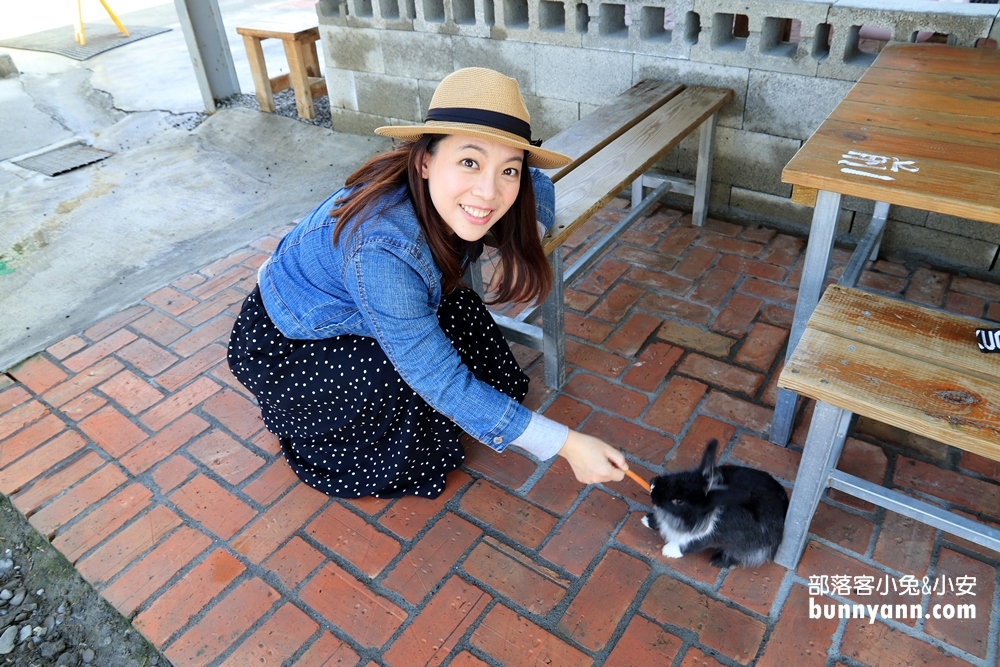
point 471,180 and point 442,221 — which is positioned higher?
point 471,180

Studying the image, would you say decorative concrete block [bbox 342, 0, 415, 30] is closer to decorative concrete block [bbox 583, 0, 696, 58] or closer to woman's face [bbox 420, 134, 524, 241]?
decorative concrete block [bbox 583, 0, 696, 58]

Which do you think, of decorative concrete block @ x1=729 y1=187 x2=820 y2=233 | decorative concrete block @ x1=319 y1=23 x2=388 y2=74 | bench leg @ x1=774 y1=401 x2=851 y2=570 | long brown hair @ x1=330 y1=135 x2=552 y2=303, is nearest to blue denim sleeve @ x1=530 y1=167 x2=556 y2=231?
long brown hair @ x1=330 y1=135 x2=552 y2=303

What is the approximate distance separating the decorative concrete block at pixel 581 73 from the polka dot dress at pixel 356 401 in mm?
2049

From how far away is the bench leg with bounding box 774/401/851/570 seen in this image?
5.82 feet

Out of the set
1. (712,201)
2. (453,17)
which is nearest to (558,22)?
(453,17)

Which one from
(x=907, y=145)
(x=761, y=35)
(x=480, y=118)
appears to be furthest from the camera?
(x=761, y=35)

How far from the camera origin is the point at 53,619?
83.5 inches

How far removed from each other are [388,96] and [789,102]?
273cm

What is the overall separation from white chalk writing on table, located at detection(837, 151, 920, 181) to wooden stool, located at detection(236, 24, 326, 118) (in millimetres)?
4538

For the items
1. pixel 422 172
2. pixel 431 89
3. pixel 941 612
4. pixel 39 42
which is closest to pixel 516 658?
pixel 941 612

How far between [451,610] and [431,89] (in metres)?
3.55

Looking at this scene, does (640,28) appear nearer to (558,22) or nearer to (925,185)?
(558,22)

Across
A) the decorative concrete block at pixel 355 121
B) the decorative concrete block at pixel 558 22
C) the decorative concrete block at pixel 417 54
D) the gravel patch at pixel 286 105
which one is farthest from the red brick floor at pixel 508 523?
the gravel patch at pixel 286 105

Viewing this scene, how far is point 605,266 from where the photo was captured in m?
3.50
